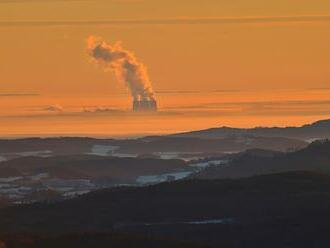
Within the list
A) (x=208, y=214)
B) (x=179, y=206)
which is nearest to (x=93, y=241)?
(x=208, y=214)

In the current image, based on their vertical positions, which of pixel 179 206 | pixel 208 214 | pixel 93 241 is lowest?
pixel 93 241

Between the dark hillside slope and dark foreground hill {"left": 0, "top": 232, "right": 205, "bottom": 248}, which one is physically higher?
the dark hillside slope

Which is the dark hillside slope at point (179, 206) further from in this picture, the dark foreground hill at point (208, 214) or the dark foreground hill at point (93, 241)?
the dark foreground hill at point (93, 241)

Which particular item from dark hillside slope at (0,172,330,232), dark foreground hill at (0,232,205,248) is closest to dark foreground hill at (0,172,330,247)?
dark hillside slope at (0,172,330,232)

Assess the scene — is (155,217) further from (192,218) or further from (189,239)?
(189,239)

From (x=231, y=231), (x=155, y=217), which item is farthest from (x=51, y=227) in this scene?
(x=231, y=231)

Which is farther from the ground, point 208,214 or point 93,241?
point 208,214

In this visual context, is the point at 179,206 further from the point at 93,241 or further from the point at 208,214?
the point at 93,241

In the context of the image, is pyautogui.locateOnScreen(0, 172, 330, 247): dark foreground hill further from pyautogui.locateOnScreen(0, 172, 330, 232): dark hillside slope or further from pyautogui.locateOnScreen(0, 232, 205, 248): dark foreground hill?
pyautogui.locateOnScreen(0, 232, 205, 248): dark foreground hill
